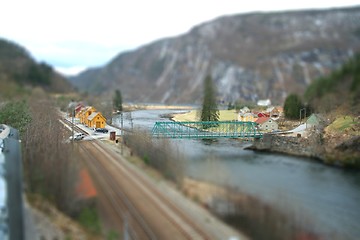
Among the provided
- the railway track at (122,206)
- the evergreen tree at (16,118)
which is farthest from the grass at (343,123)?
the evergreen tree at (16,118)

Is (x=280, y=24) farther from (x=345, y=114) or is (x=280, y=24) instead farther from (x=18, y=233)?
(x=18, y=233)

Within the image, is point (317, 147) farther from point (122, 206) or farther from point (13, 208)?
point (13, 208)

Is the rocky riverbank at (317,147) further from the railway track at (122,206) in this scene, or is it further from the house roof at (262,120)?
the railway track at (122,206)

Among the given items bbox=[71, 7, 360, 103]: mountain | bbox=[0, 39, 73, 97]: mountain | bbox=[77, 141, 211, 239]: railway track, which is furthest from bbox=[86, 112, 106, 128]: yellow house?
bbox=[71, 7, 360, 103]: mountain

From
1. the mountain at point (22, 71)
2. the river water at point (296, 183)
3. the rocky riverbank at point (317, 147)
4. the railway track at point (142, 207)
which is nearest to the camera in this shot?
the railway track at point (142, 207)

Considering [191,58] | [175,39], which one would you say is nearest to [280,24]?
[191,58]

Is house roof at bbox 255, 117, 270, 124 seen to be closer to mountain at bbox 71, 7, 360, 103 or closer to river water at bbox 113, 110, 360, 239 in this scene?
river water at bbox 113, 110, 360, 239
